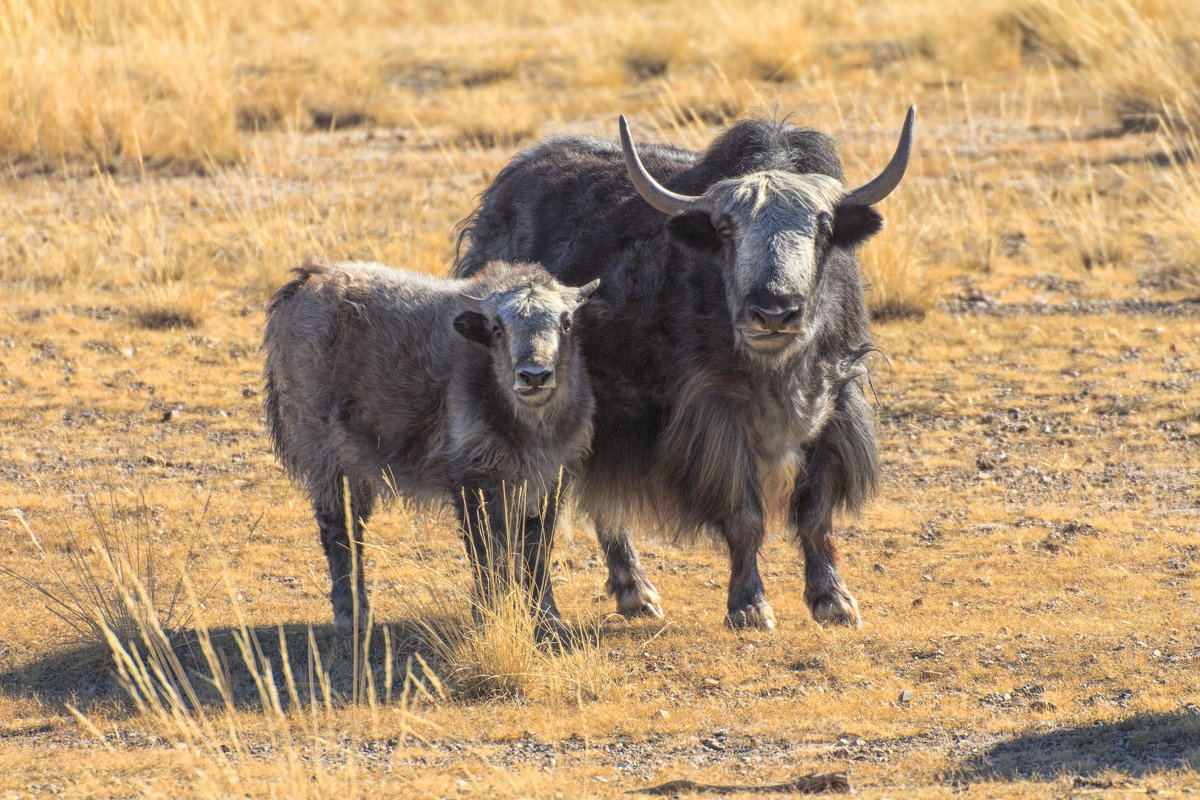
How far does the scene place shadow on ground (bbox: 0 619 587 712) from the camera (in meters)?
6.71

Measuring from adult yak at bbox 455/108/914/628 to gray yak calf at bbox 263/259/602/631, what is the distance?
54 cm

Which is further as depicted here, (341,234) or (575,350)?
(341,234)

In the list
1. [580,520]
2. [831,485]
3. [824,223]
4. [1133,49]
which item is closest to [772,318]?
[824,223]

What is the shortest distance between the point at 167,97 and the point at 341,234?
4620 millimetres

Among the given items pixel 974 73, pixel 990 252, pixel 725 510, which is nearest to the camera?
pixel 725 510

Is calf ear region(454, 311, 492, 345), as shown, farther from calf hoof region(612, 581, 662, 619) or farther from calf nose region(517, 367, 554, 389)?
calf hoof region(612, 581, 662, 619)

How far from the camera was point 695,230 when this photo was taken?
23.8ft

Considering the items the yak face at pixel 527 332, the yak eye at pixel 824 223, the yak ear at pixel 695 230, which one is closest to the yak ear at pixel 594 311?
the yak face at pixel 527 332

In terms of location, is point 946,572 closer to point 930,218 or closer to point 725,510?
point 725,510

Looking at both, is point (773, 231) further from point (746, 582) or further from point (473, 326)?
point (746, 582)

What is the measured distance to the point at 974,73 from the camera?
1977 centimetres

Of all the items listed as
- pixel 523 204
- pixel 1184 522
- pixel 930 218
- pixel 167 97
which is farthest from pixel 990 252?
pixel 167 97

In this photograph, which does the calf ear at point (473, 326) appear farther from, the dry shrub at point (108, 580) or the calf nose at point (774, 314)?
the dry shrub at point (108, 580)

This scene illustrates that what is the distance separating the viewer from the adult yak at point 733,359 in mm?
7125
